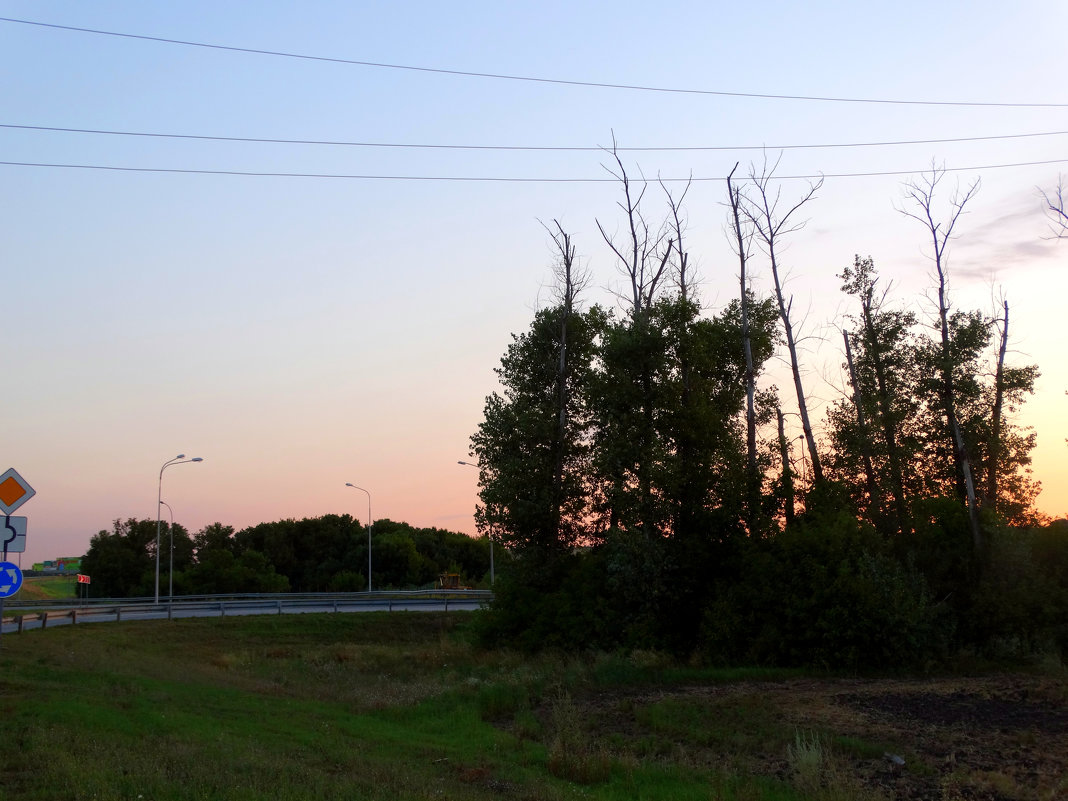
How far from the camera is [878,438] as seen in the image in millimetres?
35781

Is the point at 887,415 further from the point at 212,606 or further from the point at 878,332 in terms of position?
the point at 212,606

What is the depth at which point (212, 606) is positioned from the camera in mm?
52562

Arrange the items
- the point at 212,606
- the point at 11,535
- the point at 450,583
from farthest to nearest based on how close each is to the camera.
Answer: the point at 450,583 < the point at 212,606 < the point at 11,535

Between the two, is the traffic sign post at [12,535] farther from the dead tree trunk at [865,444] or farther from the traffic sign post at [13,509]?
the dead tree trunk at [865,444]

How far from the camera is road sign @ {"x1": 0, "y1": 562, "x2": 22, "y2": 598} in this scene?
16.5m

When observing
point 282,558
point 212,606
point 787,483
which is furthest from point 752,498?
point 282,558

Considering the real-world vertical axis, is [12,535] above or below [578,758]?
above

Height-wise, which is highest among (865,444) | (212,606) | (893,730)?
(865,444)

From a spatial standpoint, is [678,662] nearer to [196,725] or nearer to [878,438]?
[878,438]

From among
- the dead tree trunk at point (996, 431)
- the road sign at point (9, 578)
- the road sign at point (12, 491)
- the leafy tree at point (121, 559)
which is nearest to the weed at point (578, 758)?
the road sign at point (9, 578)

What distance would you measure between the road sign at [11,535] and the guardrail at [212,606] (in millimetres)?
20670

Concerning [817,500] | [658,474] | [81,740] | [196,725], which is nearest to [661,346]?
[658,474]

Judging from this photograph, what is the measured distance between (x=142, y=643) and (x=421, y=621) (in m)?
16.9

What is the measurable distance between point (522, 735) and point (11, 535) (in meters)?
11.5
